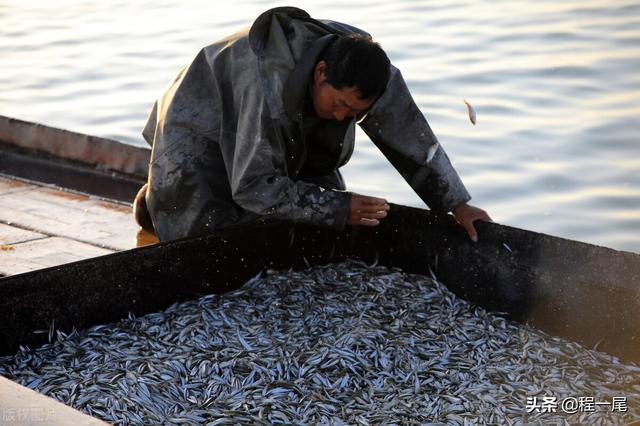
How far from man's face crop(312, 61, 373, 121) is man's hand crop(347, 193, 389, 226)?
12.9 inches

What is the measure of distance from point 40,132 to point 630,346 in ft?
13.1

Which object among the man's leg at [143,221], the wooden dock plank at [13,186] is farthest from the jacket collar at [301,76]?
the wooden dock plank at [13,186]

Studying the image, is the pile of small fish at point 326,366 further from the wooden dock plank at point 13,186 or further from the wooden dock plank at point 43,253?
the wooden dock plank at point 13,186

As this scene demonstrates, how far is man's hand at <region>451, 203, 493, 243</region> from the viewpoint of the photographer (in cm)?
441

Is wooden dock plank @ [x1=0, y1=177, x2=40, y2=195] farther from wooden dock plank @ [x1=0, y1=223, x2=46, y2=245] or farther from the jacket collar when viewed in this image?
the jacket collar

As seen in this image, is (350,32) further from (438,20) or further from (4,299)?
(438,20)

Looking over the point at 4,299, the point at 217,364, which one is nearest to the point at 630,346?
the point at 217,364

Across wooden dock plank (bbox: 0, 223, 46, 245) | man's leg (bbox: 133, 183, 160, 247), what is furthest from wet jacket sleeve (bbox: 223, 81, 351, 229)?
wooden dock plank (bbox: 0, 223, 46, 245)

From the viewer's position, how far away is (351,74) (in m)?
3.87

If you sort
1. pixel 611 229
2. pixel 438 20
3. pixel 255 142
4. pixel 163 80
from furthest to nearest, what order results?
pixel 438 20 → pixel 163 80 → pixel 611 229 → pixel 255 142

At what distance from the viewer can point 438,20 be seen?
13.7 meters

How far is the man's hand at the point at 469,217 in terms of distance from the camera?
4.41 metres

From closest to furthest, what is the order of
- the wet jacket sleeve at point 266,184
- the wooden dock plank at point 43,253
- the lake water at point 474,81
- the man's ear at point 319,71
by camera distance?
the man's ear at point 319,71
the wet jacket sleeve at point 266,184
the wooden dock plank at point 43,253
the lake water at point 474,81

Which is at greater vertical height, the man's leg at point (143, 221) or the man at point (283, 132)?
the man at point (283, 132)
